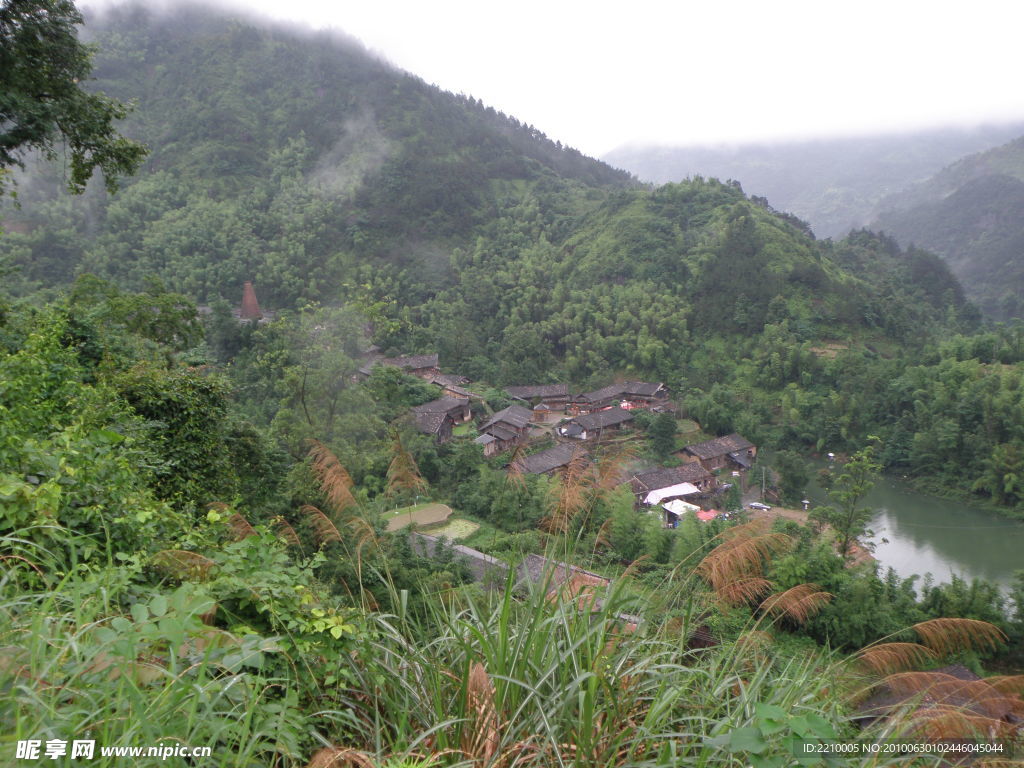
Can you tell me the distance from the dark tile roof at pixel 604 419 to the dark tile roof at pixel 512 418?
5.98 feet

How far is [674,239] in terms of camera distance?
1286 inches

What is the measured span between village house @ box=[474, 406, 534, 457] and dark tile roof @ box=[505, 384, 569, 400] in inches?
87.3

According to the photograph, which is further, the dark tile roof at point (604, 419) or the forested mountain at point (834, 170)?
the forested mountain at point (834, 170)

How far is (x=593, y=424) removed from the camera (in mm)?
20828

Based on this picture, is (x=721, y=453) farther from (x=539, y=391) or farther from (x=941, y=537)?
(x=539, y=391)

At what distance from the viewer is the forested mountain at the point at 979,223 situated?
42.2 meters

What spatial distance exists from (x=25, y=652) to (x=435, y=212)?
40.7 m

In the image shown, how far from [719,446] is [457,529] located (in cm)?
988

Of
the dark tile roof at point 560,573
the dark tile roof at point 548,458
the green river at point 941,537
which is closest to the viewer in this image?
the dark tile roof at point 560,573

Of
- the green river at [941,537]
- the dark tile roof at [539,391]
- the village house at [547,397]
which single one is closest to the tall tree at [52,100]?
the green river at [941,537]

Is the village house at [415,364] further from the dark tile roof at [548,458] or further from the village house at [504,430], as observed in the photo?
the dark tile roof at [548,458]

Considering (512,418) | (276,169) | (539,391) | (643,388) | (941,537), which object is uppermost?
(276,169)

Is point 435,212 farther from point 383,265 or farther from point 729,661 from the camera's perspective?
point 729,661

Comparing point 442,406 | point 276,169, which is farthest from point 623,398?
point 276,169
